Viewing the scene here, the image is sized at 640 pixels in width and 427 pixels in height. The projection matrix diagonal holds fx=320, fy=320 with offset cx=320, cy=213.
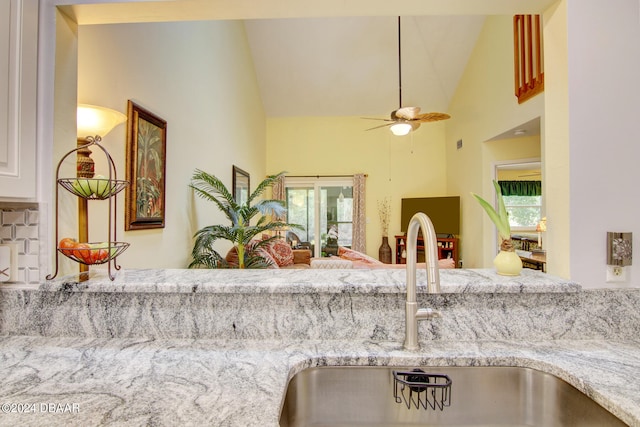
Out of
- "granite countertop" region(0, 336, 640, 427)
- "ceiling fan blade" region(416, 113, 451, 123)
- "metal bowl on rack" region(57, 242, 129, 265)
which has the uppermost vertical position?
"ceiling fan blade" region(416, 113, 451, 123)

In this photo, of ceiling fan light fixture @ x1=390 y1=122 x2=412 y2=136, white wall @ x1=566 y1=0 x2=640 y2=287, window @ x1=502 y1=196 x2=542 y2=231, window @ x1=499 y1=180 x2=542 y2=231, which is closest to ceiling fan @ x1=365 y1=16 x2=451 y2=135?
ceiling fan light fixture @ x1=390 y1=122 x2=412 y2=136

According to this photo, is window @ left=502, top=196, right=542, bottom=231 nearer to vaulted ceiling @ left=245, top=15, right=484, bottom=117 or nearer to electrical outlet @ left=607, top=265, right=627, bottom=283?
vaulted ceiling @ left=245, top=15, right=484, bottom=117

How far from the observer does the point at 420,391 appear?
3.11 ft

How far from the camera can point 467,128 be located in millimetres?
5367

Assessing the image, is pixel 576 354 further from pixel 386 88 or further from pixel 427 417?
pixel 386 88

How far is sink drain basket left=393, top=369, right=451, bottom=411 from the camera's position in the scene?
0.94 meters

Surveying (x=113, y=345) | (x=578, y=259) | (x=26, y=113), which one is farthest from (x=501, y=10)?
(x=113, y=345)

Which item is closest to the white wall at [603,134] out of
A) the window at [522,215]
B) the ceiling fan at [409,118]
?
the ceiling fan at [409,118]

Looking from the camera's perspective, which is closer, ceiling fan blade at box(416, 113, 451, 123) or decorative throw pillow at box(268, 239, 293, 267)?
ceiling fan blade at box(416, 113, 451, 123)

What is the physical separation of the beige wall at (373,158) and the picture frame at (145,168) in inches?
166

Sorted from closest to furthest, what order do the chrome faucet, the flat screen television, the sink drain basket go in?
1. the chrome faucet
2. the sink drain basket
3. the flat screen television

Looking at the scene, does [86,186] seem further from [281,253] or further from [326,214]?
[326,214]

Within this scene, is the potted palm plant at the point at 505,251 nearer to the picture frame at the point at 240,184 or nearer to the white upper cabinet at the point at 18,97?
the white upper cabinet at the point at 18,97

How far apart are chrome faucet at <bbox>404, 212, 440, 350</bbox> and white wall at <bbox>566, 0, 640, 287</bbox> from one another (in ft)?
1.88
